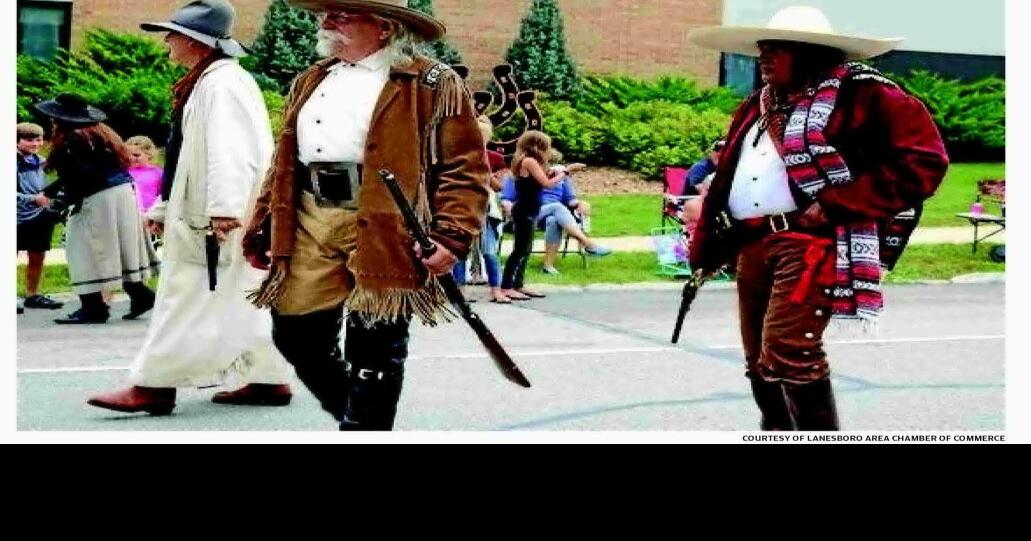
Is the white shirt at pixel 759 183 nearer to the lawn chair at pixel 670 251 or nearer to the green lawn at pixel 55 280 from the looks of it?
the green lawn at pixel 55 280

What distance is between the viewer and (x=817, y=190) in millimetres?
4949

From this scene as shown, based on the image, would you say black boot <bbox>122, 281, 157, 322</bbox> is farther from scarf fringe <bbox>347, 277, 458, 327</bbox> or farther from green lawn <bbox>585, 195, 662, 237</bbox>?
scarf fringe <bbox>347, 277, 458, 327</bbox>

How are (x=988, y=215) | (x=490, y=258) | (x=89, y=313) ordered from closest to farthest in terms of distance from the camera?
(x=89, y=313) < (x=988, y=215) < (x=490, y=258)

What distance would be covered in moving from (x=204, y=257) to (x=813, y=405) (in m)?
2.44

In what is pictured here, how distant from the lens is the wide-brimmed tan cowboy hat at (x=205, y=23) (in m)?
6.12

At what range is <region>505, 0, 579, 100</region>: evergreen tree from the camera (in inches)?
293

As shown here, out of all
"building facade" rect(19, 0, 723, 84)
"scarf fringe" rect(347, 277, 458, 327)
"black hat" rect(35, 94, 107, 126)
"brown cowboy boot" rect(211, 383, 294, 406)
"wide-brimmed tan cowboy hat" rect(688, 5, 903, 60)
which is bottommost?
"brown cowboy boot" rect(211, 383, 294, 406)

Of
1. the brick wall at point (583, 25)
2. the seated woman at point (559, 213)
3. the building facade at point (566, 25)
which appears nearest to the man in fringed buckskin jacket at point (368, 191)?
the building facade at point (566, 25)

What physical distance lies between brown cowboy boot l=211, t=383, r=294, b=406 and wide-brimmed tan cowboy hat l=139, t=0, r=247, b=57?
132 centimetres

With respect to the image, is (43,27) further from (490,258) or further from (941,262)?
(941,262)

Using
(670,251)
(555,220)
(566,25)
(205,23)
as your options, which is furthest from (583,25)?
(670,251)

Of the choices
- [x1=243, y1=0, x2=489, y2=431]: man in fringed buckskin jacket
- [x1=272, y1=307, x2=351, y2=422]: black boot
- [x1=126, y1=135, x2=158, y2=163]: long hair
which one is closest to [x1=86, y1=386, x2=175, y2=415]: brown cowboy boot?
[x1=272, y1=307, x2=351, y2=422]: black boot

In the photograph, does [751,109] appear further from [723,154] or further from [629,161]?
[629,161]
